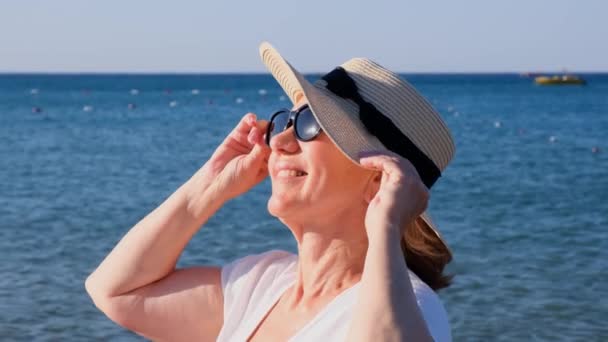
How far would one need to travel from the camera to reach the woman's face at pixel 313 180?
120 inches

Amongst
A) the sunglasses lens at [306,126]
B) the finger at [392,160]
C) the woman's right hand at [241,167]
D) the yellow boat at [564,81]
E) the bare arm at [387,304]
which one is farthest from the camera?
the yellow boat at [564,81]

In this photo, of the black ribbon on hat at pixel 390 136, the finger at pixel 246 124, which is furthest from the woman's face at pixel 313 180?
the finger at pixel 246 124

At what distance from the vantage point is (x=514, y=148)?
1280 inches

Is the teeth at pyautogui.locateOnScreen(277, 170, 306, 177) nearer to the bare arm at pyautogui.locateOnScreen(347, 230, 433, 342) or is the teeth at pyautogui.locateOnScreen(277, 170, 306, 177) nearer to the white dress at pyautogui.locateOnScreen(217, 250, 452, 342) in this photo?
the white dress at pyautogui.locateOnScreen(217, 250, 452, 342)

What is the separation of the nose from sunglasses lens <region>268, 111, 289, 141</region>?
37 mm

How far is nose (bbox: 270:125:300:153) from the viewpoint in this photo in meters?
3.10

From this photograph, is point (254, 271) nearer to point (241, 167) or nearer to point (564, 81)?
point (241, 167)

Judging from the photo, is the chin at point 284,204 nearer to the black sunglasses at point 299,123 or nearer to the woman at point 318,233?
the woman at point 318,233

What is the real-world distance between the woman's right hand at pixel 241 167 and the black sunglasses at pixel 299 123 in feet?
0.55

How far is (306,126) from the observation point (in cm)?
307

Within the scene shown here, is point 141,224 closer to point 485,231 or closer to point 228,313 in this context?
point 228,313

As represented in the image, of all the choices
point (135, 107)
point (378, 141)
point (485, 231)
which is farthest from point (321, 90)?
point (135, 107)

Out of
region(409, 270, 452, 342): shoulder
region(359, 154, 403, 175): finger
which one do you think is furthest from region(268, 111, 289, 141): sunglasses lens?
region(409, 270, 452, 342): shoulder

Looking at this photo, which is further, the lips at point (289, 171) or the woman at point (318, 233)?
the lips at point (289, 171)
